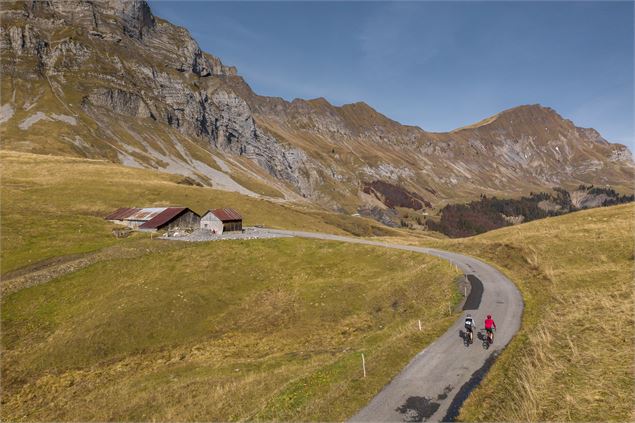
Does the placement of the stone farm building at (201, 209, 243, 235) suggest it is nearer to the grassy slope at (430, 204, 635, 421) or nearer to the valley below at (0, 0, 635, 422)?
the valley below at (0, 0, 635, 422)

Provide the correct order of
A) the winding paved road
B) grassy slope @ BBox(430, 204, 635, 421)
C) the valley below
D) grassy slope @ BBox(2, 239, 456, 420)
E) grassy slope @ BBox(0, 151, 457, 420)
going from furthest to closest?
grassy slope @ BBox(0, 151, 457, 420), grassy slope @ BBox(2, 239, 456, 420), the valley below, the winding paved road, grassy slope @ BBox(430, 204, 635, 421)

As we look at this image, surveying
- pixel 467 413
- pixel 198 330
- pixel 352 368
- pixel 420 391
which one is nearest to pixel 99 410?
pixel 198 330

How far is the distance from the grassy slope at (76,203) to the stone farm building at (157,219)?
197 inches

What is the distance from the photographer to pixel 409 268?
52656mm

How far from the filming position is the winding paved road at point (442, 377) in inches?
757

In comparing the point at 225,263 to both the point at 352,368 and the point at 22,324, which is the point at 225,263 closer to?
the point at 22,324

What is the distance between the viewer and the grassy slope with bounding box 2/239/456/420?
26.0 metres

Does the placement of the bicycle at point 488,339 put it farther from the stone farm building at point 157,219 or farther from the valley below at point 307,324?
the stone farm building at point 157,219

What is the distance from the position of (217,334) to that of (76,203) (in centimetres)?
7314

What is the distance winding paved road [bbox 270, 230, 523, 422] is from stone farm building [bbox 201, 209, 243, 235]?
59.7 m

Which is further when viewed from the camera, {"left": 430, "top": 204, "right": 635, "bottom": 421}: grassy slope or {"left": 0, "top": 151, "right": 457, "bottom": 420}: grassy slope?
{"left": 0, "top": 151, "right": 457, "bottom": 420}: grassy slope

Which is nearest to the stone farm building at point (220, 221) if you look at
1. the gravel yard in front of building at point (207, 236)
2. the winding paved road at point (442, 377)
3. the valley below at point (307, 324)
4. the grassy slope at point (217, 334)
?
the gravel yard in front of building at point (207, 236)

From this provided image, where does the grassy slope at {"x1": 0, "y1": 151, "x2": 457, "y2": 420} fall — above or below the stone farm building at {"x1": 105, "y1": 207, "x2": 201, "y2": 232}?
below

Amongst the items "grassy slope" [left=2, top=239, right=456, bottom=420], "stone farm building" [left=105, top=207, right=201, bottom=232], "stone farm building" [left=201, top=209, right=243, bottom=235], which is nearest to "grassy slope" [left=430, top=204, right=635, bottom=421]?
"grassy slope" [left=2, top=239, right=456, bottom=420]
